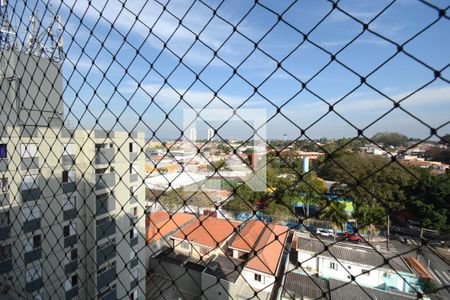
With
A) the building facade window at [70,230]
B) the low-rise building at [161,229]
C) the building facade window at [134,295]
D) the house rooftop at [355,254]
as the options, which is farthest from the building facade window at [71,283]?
the house rooftop at [355,254]

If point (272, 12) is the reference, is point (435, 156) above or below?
below

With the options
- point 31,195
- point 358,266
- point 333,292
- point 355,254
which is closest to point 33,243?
point 31,195

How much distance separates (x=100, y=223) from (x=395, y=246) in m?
7.51

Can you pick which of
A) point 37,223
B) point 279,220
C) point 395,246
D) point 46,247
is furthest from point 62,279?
point 395,246

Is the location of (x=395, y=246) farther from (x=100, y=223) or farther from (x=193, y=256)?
(x=100, y=223)

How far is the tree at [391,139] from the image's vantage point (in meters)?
0.56

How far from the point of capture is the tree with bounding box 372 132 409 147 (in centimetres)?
56

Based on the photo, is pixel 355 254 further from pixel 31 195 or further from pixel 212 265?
pixel 31 195

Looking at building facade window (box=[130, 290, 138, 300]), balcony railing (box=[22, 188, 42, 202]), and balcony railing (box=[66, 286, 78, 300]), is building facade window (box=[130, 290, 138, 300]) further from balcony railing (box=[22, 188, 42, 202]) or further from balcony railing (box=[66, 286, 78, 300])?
balcony railing (box=[22, 188, 42, 202])

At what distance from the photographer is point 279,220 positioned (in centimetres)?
867

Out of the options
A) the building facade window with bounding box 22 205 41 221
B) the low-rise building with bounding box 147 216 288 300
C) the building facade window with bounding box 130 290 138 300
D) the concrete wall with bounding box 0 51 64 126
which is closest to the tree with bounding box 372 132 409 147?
the concrete wall with bounding box 0 51 64 126

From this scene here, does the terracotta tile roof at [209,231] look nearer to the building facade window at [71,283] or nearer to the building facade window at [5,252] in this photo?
the building facade window at [71,283]

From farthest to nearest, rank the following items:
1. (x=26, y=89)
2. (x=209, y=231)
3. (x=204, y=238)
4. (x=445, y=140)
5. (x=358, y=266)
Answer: (x=204, y=238)
(x=209, y=231)
(x=358, y=266)
(x=26, y=89)
(x=445, y=140)

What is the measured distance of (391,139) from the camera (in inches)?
23.2
